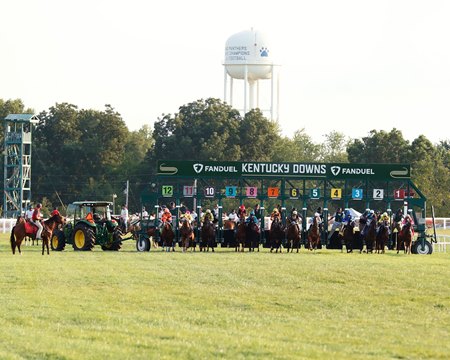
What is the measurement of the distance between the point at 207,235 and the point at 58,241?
5.41 meters

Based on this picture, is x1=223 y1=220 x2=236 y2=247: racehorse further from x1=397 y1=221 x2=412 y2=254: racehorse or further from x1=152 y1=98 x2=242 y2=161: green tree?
x1=152 y1=98 x2=242 y2=161: green tree

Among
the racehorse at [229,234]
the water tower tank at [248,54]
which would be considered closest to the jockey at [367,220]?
the racehorse at [229,234]

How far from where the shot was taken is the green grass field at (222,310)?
55.4 feet

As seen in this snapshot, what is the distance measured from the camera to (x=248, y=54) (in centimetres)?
11406

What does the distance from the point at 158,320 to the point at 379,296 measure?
6.43 m

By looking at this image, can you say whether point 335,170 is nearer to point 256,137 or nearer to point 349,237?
point 349,237

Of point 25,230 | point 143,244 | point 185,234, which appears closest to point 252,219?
point 185,234

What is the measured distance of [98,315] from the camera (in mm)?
20781

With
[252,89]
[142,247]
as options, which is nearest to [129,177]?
[252,89]

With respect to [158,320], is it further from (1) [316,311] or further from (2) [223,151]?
(2) [223,151]

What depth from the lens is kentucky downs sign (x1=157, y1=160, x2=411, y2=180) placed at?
50.7 m

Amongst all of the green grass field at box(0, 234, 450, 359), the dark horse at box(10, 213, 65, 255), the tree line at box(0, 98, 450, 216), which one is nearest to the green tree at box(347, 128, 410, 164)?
the tree line at box(0, 98, 450, 216)

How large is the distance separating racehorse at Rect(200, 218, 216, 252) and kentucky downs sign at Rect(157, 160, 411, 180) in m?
3.12

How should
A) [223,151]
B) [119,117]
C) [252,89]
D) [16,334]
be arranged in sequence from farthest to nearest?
[252,89] → [119,117] → [223,151] → [16,334]
